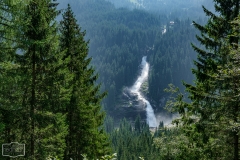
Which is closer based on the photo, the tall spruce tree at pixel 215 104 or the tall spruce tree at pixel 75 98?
the tall spruce tree at pixel 215 104

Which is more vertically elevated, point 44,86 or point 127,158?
point 44,86

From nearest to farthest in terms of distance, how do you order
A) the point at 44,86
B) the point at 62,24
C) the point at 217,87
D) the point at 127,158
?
the point at 217,87
the point at 44,86
the point at 62,24
the point at 127,158

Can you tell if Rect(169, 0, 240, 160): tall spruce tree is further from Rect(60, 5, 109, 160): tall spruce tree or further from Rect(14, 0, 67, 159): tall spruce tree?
Rect(14, 0, 67, 159): tall spruce tree

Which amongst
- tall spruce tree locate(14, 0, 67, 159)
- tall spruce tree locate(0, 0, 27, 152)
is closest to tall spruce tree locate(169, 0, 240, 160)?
tall spruce tree locate(14, 0, 67, 159)

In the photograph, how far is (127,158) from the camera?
67.9 m

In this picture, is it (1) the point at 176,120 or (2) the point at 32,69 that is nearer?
(2) the point at 32,69

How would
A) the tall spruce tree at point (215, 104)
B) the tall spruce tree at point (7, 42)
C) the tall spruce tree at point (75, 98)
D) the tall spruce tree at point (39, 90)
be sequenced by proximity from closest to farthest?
the tall spruce tree at point (7, 42)
the tall spruce tree at point (215, 104)
the tall spruce tree at point (39, 90)
the tall spruce tree at point (75, 98)

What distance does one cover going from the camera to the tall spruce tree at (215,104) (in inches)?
398

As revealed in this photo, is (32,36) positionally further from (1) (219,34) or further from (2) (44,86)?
(1) (219,34)

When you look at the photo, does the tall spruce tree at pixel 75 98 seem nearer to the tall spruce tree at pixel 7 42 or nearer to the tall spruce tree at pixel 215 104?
the tall spruce tree at pixel 7 42

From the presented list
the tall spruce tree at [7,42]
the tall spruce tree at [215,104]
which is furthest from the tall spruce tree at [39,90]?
the tall spruce tree at [215,104]

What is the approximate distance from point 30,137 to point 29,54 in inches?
160

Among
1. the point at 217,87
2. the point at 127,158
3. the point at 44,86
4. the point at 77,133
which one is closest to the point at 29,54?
the point at 44,86

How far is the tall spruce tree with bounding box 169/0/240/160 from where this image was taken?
1011cm
